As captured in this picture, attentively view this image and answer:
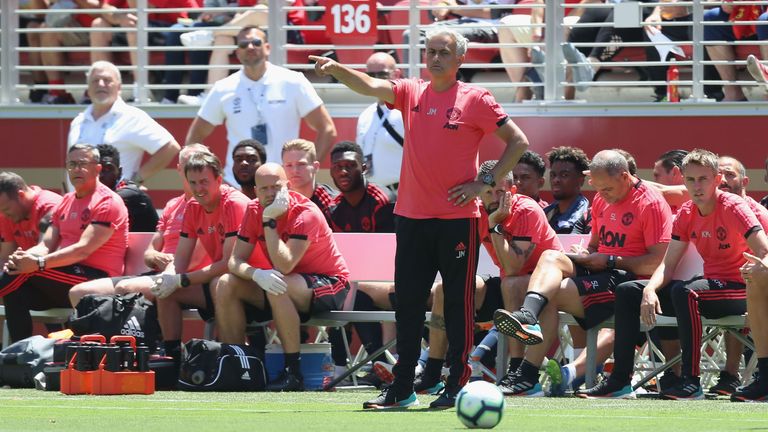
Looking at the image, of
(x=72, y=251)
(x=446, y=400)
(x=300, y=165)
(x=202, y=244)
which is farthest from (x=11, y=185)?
(x=446, y=400)

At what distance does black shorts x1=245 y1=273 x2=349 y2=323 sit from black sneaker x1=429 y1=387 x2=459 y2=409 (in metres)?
2.41

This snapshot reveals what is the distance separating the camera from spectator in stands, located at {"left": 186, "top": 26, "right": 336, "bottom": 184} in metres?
13.1

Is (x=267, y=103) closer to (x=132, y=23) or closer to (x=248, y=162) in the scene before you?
(x=248, y=162)

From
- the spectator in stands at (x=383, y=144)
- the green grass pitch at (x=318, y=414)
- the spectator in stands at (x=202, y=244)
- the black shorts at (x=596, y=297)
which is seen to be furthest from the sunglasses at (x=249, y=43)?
the black shorts at (x=596, y=297)

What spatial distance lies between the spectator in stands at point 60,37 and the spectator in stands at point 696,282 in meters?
7.60

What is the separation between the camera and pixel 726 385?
10203 millimetres

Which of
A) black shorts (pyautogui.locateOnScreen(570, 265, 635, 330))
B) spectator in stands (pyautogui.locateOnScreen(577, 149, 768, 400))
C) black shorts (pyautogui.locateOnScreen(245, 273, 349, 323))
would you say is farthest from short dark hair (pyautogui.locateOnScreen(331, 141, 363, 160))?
spectator in stands (pyautogui.locateOnScreen(577, 149, 768, 400))

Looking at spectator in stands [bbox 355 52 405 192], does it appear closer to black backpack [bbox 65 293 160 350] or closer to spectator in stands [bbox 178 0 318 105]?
spectator in stands [bbox 178 0 318 105]

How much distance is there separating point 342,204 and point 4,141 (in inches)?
181

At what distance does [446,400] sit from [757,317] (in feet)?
→ 7.66

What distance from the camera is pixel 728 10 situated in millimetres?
13336

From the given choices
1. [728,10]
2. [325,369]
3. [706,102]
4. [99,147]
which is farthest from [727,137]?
[99,147]

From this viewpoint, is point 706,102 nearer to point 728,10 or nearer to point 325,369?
point 728,10

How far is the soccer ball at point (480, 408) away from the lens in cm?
736
